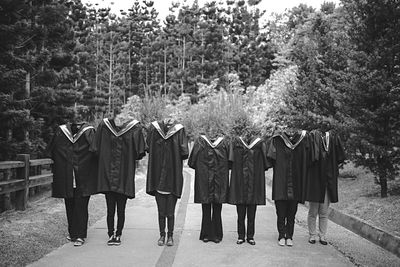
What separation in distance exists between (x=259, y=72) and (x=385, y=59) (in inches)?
1885

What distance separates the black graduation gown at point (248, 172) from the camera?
24.6 ft

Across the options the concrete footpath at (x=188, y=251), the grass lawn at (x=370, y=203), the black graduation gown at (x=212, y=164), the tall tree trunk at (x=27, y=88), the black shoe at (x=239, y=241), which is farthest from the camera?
the tall tree trunk at (x=27, y=88)

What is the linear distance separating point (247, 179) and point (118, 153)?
230 centimetres

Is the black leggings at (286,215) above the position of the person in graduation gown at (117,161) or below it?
below

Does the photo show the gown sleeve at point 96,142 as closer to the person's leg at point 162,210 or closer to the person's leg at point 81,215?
the person's leg at point 81,215

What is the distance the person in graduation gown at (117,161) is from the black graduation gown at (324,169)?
300 cm

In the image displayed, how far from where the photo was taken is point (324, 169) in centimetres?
752

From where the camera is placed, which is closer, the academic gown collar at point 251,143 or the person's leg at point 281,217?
the person's leg at point 281,217

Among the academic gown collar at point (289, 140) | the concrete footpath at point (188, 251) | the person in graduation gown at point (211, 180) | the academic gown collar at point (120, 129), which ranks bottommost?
the concrete footpath at point (188, 251)

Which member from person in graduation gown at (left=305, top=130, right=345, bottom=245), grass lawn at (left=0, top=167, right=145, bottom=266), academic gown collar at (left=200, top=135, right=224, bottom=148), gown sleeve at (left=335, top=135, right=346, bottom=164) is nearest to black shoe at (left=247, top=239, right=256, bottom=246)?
person in graduation gown at (left=305, top=130, right=345, bottom=245)

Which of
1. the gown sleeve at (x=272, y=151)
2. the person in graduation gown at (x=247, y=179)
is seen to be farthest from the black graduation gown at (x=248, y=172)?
the gown sleeve at (x=272, y=151)

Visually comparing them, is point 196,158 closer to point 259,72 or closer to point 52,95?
point 52,95

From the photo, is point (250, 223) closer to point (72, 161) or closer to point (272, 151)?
point (272, 151)

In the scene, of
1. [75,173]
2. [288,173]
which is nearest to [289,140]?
[288,173]
